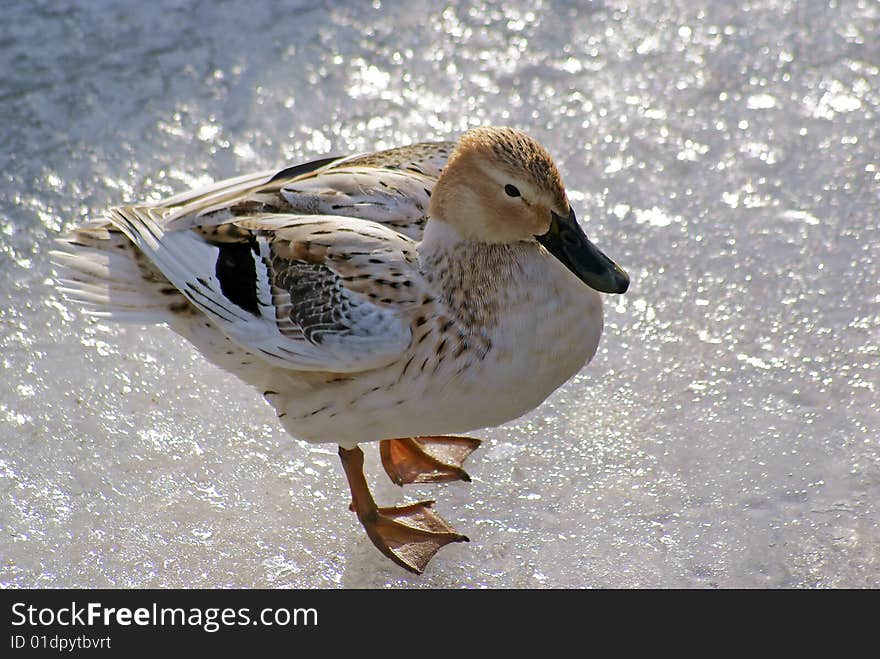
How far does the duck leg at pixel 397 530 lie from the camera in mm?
3883

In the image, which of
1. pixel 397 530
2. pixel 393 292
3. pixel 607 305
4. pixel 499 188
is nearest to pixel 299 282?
pixel 393 292

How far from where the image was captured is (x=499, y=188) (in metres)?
3.43

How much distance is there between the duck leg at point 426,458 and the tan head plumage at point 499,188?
1.04 m

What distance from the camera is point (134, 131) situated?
221 inches

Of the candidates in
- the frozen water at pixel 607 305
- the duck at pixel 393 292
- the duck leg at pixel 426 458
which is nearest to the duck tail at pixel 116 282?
the duck at pixel 393 292

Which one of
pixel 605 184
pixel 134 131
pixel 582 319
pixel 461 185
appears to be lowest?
pixel 582 319

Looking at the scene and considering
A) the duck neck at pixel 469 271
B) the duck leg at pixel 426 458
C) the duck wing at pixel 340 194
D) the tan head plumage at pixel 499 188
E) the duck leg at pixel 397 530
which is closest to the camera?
the tan head plumage at pixel 499 188

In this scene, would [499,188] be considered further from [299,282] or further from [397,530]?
[397,530]

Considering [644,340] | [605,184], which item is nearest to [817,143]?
[605,184]

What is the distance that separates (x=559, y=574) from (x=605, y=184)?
6.95ft

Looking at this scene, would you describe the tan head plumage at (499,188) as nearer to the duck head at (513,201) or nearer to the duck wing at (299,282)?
the duck head at (513,201)

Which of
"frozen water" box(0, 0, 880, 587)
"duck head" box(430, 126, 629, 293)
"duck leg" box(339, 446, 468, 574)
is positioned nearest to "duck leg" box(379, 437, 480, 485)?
"frozen water" box(0, 0, 880, 587)

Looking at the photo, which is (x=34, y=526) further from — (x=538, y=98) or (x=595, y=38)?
(x=595, y=38)

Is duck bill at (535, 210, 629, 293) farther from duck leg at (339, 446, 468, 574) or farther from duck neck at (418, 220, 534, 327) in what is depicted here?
duck leg at (339, 446, 468, 574)
